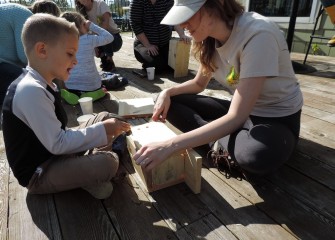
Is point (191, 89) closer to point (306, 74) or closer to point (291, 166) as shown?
point (291, 166)

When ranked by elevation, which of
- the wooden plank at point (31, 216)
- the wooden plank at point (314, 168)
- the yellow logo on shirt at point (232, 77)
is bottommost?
the wooden plank at point (31, 216)

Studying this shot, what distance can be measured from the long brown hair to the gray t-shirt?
35 millimetres

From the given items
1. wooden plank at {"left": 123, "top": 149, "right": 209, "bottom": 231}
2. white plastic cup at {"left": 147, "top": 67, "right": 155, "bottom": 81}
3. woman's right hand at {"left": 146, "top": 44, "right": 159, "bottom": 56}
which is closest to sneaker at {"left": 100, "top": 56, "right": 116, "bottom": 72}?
woman's right hand at {"left": 146, "top": 44, "right": 159, "bottom": 56}

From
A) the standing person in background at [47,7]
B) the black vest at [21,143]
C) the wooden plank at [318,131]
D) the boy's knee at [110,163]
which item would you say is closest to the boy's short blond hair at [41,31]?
the black vest at [21,143]

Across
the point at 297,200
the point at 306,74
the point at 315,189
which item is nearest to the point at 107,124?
the point at 297,200

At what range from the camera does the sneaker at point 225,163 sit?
1.56m

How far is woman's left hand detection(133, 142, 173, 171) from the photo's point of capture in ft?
3.83

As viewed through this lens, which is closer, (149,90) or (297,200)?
(297,200)

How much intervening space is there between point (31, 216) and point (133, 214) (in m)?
0.50

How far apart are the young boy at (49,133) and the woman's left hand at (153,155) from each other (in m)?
0.25

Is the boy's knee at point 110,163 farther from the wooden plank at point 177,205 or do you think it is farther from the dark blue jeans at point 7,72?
the dark blue jeans at point 7,72

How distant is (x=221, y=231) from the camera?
3.94 feet

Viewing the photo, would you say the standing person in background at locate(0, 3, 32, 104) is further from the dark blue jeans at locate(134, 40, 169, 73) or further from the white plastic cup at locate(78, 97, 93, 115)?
the dark blue jeans at locate(134, 40, 169, 73)

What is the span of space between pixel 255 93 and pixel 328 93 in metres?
2.02
